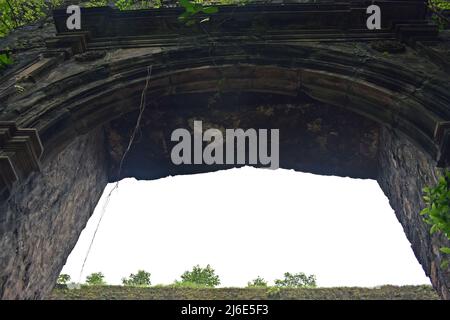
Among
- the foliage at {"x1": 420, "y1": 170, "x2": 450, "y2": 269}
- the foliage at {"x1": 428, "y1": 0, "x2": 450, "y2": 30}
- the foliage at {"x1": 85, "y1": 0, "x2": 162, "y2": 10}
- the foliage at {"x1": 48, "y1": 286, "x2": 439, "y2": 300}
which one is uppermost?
the foliage at {"x1": 85, "y1": 0, "x2": 162, "y2": 10}

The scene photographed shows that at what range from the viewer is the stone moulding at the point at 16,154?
379 cm

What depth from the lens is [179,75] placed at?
5.24 meters

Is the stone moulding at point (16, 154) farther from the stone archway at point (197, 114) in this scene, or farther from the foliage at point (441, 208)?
the foliage at point (441, 208)

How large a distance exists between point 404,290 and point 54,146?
5050 millimetres

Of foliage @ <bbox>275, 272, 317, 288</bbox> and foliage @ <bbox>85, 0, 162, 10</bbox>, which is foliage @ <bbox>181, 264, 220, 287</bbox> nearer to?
foliage @ <bbox>275, 272, 317, 288</bbox>

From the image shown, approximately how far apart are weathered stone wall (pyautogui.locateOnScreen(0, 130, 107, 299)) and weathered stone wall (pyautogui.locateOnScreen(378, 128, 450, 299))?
3.90 metres

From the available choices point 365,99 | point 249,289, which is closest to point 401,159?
point 365,99

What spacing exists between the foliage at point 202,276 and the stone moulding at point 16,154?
6.48m

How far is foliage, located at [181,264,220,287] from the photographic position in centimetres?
1002

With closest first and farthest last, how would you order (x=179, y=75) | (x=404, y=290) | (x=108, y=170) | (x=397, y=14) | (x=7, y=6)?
(x=179, y=75)
(x=397, y=14)
(x=404, y=290)
(x=108, y=170)
(x=7, y=6)

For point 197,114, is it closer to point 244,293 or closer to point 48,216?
point 48,216

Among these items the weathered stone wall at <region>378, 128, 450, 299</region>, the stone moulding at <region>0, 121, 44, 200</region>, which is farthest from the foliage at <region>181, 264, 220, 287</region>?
the stone moulding at <region>0, 121, 44, 200</region>

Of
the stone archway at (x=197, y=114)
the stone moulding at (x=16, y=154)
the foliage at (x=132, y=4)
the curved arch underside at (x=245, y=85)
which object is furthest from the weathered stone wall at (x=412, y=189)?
the foliage at (x=132, y=4)
